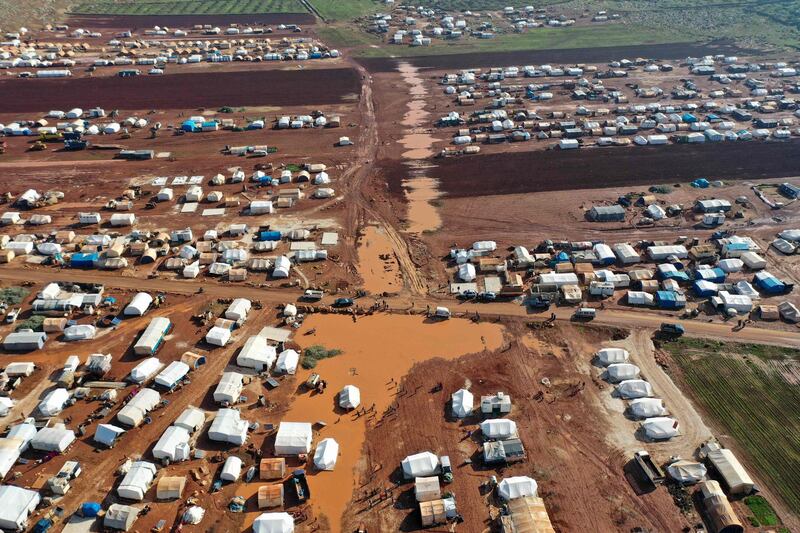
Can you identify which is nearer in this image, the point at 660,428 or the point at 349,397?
the point at 660,428

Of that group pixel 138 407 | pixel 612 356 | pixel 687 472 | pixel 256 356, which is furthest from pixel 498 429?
pixel 138 407

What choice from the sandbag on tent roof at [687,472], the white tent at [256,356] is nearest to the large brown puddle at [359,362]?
the white tent at [256,356]

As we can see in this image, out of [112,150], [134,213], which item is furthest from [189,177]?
[112,150]

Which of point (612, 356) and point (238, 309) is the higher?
point (612, 356)

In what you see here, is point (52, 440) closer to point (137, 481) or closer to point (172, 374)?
point (137, 481)

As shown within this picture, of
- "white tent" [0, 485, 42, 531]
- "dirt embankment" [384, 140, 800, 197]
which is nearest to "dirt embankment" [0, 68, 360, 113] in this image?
"dirt embankment" [384, 140, 800, 197]

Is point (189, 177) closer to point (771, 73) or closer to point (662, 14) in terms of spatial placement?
point (771, 73)

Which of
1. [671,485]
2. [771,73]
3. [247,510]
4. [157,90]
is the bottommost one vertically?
[247,510]

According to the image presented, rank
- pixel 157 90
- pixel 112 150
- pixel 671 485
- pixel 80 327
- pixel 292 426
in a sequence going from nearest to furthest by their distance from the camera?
pixel 671 485
pixel 292 426
pixel 80 327
pixel 112 150
pixel 157 90
